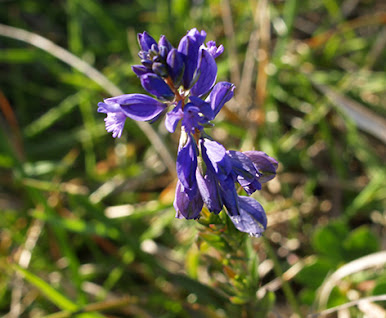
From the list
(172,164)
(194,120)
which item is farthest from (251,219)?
(172,164)

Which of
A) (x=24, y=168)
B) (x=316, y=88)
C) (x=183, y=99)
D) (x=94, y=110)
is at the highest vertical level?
(x=94, y=110)

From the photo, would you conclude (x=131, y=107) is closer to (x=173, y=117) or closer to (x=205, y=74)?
(x=173, y=117)

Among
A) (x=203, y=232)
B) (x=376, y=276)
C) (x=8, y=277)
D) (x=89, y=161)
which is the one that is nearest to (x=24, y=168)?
(x=89, y=161)

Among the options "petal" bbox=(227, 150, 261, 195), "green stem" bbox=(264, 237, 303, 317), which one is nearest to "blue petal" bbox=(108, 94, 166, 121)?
"petal" bbox=(227, 150, 261, 195)

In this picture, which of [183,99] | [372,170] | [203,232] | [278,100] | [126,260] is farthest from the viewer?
[278,100]

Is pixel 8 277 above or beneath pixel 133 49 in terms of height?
beneath

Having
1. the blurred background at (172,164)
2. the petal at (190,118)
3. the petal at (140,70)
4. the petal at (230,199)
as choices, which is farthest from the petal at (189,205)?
the blurred background at (172,164)

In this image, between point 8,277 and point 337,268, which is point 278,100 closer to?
point 337,268
